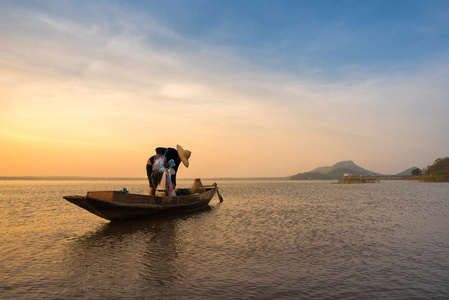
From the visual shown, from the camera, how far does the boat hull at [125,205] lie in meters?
15.3

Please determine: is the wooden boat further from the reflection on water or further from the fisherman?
the fisherman

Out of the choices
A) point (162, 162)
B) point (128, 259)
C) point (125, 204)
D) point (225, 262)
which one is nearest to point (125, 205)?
point (125, 204)

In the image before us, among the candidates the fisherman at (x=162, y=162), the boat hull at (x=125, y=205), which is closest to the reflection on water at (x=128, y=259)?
the boat hull at (x=125, y=205)

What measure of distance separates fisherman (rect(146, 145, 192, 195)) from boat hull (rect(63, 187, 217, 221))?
1356 millimetres

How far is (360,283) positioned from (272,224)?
1015cm

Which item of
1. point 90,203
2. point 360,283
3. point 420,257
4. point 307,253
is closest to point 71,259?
point 90,203

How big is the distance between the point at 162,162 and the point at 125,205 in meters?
3.54

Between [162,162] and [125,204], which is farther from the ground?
[162,162]

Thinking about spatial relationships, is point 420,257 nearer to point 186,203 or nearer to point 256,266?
point 256,266

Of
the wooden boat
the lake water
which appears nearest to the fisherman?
the wooden boat

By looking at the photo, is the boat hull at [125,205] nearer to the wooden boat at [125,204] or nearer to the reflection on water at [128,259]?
the wooden boat at [125,204]

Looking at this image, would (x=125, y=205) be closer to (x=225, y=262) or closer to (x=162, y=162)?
(x=162, y=162)

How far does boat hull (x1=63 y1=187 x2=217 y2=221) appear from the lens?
15327 mm

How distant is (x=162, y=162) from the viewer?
755 inches
